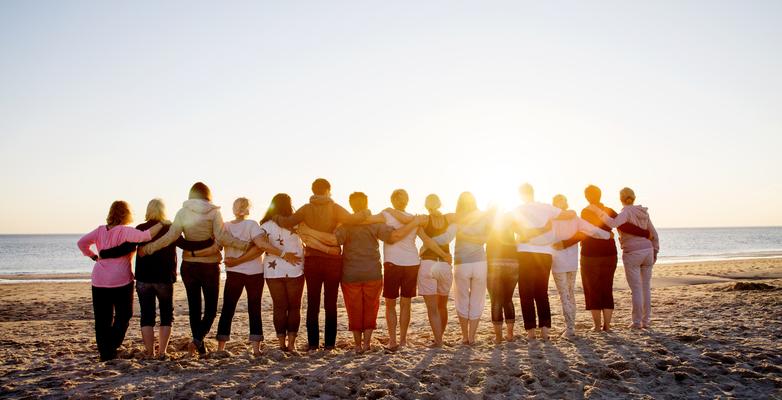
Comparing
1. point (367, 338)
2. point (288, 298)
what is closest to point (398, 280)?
point (367, 338)

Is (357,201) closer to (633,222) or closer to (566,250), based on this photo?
(566,250)

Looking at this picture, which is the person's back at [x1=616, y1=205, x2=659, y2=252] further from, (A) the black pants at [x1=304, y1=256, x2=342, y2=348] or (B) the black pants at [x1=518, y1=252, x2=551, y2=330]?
(A) the black pants at [x1=304, y1=256, x2=342, y2=348]

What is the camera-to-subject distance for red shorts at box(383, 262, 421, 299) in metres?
6.07

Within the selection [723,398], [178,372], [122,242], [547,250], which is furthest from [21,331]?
[723,398]

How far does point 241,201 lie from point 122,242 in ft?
4.44

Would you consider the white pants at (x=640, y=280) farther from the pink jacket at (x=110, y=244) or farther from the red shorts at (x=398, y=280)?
the pink jacket at (x=110, y=244)

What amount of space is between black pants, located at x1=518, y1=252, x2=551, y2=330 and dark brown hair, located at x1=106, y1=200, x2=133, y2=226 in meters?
4.77

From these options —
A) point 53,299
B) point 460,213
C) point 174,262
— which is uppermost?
point 460,213

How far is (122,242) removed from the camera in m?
5.68

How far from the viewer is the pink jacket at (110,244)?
18.5 feet

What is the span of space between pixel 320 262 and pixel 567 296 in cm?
330

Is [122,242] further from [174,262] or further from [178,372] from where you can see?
[178,372]

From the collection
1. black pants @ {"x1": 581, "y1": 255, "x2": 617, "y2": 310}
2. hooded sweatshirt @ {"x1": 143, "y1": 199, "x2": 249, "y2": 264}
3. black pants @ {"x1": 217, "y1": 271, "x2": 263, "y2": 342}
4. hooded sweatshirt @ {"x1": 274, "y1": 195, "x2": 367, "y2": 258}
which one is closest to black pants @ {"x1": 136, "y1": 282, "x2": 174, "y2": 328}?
hooded sweatshirt @ {"x1": 143, "y1": 199, "x2": 249, "y2": 264}

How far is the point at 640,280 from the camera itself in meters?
7.07
